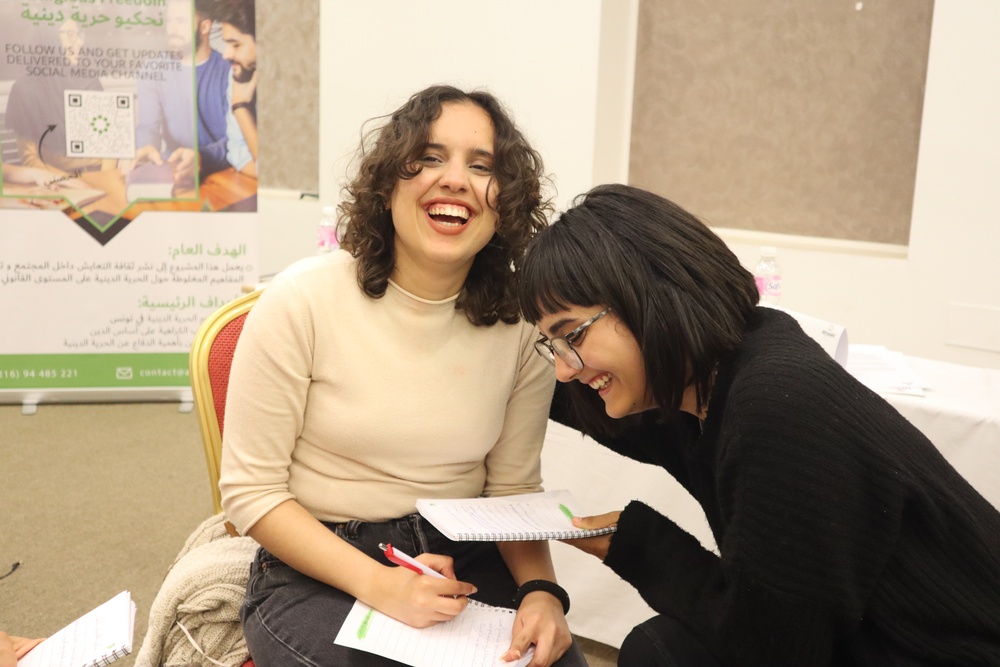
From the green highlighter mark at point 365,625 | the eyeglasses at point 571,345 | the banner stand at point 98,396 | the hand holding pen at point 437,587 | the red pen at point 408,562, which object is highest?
the eyeglasses at point 571,345

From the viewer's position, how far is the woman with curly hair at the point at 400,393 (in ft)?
4.52

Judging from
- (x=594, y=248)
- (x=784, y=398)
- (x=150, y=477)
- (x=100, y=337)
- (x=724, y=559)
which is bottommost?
(x=150, y=477)

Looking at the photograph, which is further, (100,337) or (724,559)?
(100,337)

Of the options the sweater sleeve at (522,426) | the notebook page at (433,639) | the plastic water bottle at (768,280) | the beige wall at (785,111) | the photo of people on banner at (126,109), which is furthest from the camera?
the photo of people on banner at (126,109)

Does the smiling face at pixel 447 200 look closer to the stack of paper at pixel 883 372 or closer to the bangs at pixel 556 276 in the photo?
the bangs at pixel 556 276

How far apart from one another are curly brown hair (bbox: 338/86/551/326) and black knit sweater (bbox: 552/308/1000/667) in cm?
49

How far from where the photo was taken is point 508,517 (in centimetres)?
137

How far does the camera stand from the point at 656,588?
137cm

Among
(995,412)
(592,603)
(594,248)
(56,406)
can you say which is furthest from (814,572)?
(56,406)

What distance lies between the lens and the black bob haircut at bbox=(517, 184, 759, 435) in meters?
1.24

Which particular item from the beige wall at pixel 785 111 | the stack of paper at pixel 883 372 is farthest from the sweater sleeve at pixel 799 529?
the beige wall at pixel 785 111

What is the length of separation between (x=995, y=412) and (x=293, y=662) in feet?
4.90

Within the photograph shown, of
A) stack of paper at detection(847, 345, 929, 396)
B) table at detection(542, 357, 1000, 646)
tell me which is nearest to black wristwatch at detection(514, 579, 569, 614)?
table at detection(542, 357, 1000, 646)

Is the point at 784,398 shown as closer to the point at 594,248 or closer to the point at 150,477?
the point at 594,248
